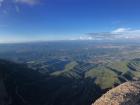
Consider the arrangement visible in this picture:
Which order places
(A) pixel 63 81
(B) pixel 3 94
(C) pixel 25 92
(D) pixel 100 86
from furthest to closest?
(A) pixel 63 81, (D) pixel 100 86, (C) pixel 25 92, (B) pixel 3 94

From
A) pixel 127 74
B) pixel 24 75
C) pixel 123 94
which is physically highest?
pixel 123 94

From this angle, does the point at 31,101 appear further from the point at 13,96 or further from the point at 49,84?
the point at 49,84

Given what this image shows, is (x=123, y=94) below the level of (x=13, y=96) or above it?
above

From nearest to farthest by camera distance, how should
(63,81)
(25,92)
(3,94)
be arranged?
(3,94)
(25,92)
(63,81)

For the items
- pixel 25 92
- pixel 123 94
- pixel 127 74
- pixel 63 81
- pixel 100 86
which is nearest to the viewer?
pixel 123 94

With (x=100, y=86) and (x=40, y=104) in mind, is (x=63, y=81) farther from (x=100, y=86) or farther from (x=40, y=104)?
(x=40, y=104)

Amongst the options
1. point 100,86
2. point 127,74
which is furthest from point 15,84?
point 127,74

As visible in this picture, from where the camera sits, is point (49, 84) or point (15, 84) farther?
point (49, 84)

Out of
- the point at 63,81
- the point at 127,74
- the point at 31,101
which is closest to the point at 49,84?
the point at 63,81

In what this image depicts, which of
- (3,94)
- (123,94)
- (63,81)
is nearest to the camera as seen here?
(123,94)
